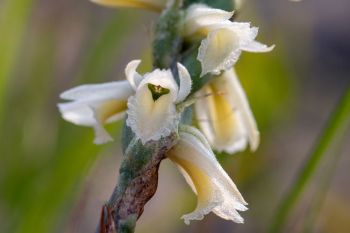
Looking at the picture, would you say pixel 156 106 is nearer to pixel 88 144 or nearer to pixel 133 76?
pixel 133 76

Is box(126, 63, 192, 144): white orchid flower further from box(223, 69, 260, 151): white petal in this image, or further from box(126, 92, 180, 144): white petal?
box(223, 69, 260, 151): white petal

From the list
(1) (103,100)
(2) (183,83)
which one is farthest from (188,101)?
(1) (103,100)

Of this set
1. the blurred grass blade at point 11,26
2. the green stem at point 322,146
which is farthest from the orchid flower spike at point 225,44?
the blurred grass blade at point 11,26

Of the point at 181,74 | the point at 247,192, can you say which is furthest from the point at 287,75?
the point at 181,74

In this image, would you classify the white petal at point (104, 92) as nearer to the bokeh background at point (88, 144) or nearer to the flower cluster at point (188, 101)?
the flower cluster at point (188, 101)

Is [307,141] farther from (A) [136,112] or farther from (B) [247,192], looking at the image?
(A) [136,112]

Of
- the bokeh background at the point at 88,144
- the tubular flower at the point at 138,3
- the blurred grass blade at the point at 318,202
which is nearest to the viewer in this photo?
the tubular flower at the point at 138,3

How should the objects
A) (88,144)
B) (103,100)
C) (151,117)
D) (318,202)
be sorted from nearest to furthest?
(151,117)
(103,100)
(318,202)
(88,144)
